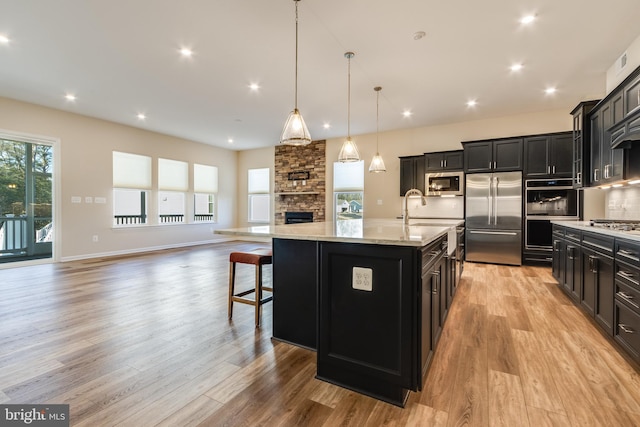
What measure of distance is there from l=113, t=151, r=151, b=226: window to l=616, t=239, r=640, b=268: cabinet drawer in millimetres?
8215

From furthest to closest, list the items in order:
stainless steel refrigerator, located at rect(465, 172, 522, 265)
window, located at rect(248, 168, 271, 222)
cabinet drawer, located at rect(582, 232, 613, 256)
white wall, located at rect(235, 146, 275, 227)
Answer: window, located at rect(248, 168, 271, 222)
white wall, located at rect(235, 146, 275, 227)
stainless steel refrigerator, located at rect(465, 172, 522, 265)
cabinet drawer, located at rect(582, 232, 613, 256)

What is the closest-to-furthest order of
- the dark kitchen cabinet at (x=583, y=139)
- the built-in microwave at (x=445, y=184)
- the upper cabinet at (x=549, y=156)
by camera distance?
1. the dark kitchen cabinet at (x=583, y=139)
2. the upper cabinet at (x=549, y=156)
3. the built-in microwave at (x=445, y=184)

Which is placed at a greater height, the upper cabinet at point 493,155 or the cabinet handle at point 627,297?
the upper cabinet at point 493,155

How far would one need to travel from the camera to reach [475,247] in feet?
19.1

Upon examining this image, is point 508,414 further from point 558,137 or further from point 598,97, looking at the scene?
point 598,97

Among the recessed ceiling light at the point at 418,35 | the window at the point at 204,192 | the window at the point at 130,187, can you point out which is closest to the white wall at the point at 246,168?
the window at the point at 204,192

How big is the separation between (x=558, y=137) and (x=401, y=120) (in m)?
2.81

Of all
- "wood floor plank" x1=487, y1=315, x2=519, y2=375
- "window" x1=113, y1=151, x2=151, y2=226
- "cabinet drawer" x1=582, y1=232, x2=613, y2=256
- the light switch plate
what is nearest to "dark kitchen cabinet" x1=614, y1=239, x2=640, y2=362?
"cabinet drawer" x1=582, y1=232, x2=613, y2=256

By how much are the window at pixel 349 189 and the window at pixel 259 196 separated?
2.40 meters

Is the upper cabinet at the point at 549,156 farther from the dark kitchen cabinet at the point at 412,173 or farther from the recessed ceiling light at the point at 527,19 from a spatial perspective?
the recessed ceiling light at the point at 527,19

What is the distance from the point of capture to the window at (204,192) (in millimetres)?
8508

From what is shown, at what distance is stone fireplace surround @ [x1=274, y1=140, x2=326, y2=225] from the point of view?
26.9ft

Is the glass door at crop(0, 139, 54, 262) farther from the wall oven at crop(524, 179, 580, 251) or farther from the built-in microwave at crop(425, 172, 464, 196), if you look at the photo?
the wall oven at crop(524, 179, 580, 251)

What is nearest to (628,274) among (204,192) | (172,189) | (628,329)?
(628,329)
